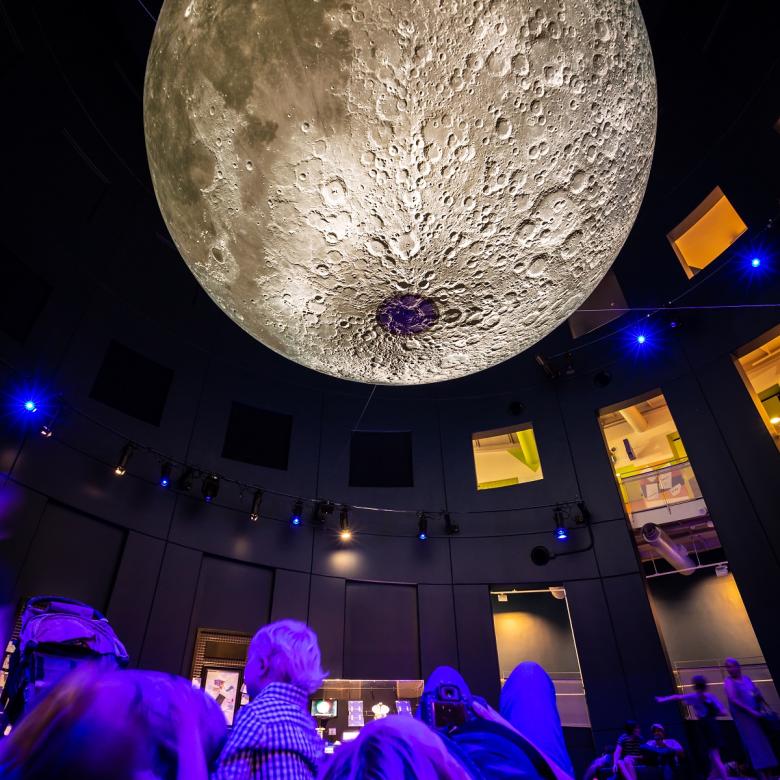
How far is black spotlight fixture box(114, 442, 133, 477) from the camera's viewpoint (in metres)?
5.89

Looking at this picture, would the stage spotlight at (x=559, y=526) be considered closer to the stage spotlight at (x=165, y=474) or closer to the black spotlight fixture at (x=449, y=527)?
the black spotlight fixture at (x=449, y=527)

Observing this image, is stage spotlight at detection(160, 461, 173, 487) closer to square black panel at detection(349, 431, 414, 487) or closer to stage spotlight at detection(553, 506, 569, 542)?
square black panel at detection(349, 431, 414, 487)

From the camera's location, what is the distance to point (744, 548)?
6.00m

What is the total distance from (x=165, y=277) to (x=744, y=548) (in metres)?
9.01

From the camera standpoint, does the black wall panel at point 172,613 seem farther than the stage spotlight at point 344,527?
No

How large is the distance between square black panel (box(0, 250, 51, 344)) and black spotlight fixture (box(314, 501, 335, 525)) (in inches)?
177

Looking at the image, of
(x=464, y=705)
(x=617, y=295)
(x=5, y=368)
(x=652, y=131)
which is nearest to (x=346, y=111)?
(x=652, y=131)

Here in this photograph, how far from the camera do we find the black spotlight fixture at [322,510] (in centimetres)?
753

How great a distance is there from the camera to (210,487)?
6730 millimetres

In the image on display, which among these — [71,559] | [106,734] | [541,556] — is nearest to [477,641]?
[541,556]

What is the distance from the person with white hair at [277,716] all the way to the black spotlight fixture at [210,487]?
568 centimetres

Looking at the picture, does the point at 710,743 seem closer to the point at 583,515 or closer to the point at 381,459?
the point at 583,515

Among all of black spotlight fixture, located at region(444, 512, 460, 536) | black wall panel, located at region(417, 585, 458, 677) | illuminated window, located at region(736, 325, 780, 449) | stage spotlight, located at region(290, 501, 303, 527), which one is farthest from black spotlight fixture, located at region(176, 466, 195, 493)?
illuminated window, located at region(736, 325, 780, 449)

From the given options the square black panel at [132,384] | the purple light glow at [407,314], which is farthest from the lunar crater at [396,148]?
the square black panel at [132,384]
